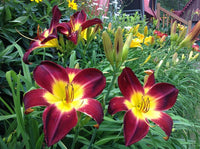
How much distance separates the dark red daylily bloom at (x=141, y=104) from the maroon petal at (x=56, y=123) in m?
0.13

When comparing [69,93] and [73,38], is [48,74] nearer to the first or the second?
[69,93]

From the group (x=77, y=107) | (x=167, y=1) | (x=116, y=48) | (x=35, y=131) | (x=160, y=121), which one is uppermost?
(x=116, y=48)

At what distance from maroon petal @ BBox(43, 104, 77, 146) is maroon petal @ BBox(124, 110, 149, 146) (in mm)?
152

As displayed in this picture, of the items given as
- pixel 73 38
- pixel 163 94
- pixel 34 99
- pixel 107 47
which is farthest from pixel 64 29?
pixel 163 94

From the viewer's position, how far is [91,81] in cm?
56

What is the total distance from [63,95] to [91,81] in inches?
3.8

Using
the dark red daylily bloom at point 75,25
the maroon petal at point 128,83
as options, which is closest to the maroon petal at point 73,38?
the dark red daylily bloom at point 75,25

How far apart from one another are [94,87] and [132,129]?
161 mm

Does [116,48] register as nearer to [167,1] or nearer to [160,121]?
[160,121]

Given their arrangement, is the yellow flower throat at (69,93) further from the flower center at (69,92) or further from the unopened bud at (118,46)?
the unopened bud at (118,46)

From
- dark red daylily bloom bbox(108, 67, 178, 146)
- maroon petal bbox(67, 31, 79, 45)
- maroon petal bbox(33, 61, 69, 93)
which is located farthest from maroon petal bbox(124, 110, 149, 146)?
maroon petal bbox(67, 31, 79, 45)

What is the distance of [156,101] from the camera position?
65 centimetres

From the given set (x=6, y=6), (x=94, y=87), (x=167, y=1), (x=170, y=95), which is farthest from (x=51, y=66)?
(x=167, y=1)

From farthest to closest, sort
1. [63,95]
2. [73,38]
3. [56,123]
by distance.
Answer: [73,38]
[63,95]
[56,123]
